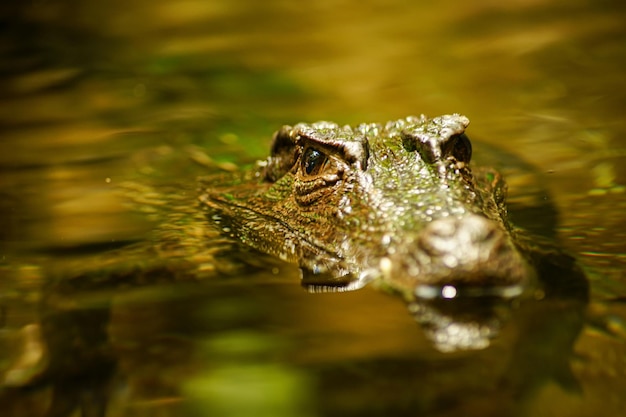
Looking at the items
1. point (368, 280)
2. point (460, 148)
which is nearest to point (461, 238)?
point (368, 280)

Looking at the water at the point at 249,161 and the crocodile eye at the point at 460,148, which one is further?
the crocodile eye at the point at 460,148

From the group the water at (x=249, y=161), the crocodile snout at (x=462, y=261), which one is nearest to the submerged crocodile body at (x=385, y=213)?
the crocodile snout at (x=462, y=261)

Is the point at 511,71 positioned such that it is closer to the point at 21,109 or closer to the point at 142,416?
the point at 21,109

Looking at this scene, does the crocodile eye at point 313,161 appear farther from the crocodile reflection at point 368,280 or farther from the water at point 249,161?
the water at point 249,161

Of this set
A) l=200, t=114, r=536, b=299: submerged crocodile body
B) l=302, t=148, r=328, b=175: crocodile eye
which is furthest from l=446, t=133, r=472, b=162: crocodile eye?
l=302, t=148, r=328, b=175: crocodile eye

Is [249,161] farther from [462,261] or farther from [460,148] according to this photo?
[462,261]

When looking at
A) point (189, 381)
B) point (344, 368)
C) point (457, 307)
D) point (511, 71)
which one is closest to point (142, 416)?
point (189, 381)

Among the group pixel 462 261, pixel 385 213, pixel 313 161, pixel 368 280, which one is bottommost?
pixel 368 280
